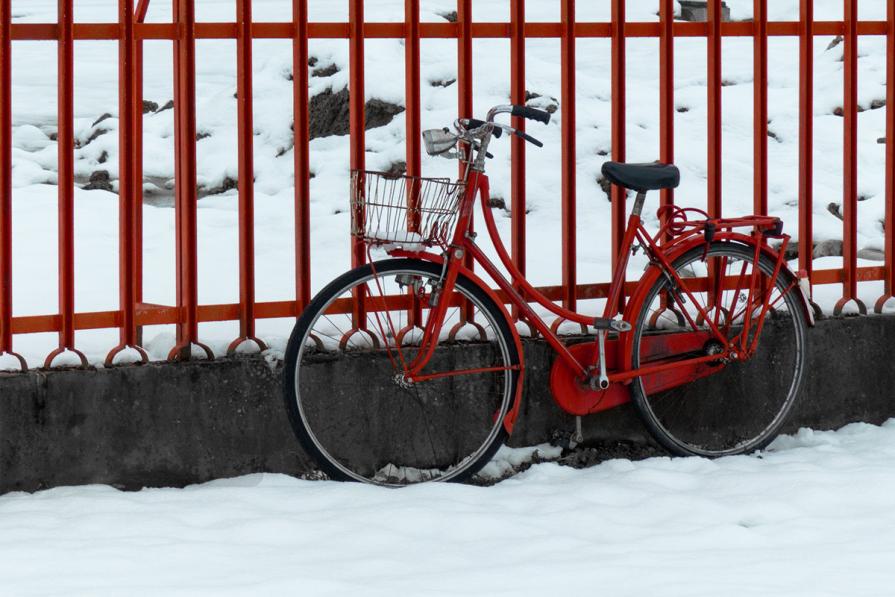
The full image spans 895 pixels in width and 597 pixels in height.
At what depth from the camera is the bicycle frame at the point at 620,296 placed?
15.0ft

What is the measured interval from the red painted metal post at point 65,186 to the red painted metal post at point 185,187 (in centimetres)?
34

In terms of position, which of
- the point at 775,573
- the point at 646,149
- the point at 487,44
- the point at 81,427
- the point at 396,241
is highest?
the point at 487,44

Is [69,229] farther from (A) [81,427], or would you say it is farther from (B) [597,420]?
(B) [597,420]

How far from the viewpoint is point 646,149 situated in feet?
28.9

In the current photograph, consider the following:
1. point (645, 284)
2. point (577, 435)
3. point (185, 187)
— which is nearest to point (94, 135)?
point (185, 187)

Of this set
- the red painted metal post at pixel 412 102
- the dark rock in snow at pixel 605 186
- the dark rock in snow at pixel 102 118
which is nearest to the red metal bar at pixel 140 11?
the red painted metal post at pixel 412 102

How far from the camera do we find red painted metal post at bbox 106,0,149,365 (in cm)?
450

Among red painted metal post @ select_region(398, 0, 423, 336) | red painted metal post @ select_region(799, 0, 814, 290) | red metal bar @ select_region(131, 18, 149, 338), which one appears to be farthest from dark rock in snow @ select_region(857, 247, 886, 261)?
red metal bar @ select_region(131, 18, 149, 338)

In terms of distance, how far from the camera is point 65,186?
446 cm

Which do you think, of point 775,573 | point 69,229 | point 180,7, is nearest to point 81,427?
point 69,229

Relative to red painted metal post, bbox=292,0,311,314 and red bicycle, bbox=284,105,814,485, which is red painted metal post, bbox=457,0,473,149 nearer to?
red bicycle, bbox=284,105,814,485

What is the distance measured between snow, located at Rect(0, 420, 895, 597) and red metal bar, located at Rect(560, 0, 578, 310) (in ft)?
2.23

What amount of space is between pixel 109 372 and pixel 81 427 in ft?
0.65

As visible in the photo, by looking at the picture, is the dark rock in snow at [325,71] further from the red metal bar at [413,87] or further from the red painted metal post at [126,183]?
the red painted metal post at [126,183]
